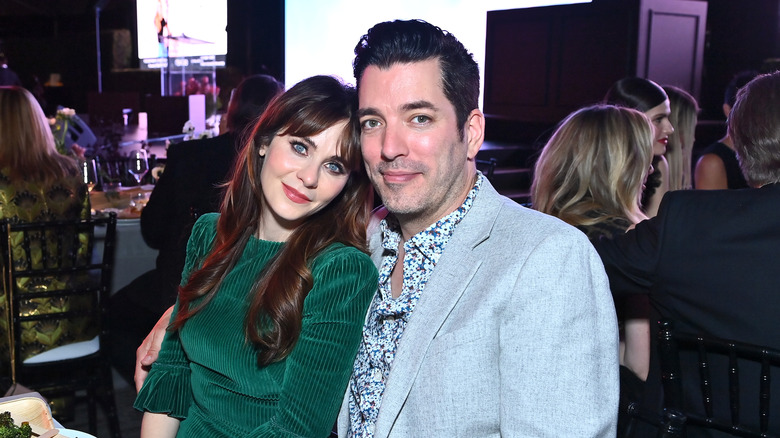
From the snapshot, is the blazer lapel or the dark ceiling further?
the dark ceiling

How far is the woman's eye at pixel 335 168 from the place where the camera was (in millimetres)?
1611

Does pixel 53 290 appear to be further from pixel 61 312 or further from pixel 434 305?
pixel 434 305

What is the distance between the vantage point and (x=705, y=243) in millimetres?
1688

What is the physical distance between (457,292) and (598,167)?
133 centimetres

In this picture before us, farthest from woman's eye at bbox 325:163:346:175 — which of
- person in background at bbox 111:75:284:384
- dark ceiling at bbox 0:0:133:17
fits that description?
dark ceiling at bbox 0:0:133:17

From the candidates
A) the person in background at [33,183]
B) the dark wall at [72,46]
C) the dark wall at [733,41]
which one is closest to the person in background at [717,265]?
the person in background at [33,183]

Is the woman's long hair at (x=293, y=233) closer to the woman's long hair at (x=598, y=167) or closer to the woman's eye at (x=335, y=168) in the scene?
the woman's eye at (x=335, y=168)

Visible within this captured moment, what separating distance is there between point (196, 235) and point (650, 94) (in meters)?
2.43

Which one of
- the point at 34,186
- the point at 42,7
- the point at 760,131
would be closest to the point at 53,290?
the point at 34,186

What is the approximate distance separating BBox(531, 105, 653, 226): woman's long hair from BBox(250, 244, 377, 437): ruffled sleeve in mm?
1139

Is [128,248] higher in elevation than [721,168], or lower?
lower

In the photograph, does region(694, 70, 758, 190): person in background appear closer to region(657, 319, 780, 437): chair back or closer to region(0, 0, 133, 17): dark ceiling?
region(657, 319, 780, 437): chair back

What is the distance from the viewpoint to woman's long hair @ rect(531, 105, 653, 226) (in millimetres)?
2408

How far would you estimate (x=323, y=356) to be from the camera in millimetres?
1433
